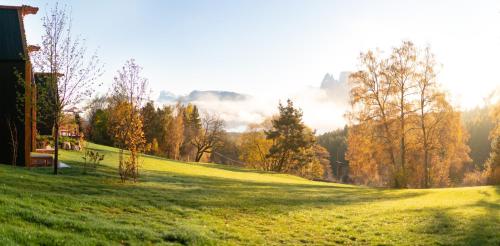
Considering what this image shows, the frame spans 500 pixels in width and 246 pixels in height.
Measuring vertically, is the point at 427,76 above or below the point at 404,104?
above

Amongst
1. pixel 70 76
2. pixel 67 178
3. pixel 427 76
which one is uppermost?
pixel 427 76

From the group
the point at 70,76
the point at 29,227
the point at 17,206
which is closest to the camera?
the point at 29,227

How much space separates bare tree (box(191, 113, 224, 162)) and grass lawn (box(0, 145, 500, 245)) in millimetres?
63414

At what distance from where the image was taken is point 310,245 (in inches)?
527

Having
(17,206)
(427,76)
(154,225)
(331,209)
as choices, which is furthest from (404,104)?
(17,206)

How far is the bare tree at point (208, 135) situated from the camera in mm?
87062

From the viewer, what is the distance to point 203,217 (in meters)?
16.3

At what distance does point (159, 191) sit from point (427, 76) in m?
30.0

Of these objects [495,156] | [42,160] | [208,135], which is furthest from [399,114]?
[208,135]

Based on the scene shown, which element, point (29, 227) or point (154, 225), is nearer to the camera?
point (29, 227)

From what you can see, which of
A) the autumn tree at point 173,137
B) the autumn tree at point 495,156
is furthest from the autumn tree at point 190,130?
the autumn tree at point 495,156

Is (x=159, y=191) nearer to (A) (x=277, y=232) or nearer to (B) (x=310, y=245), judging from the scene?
(A) (x=277, y=232)

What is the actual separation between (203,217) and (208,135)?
242ft

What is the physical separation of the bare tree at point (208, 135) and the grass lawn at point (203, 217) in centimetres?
6341
